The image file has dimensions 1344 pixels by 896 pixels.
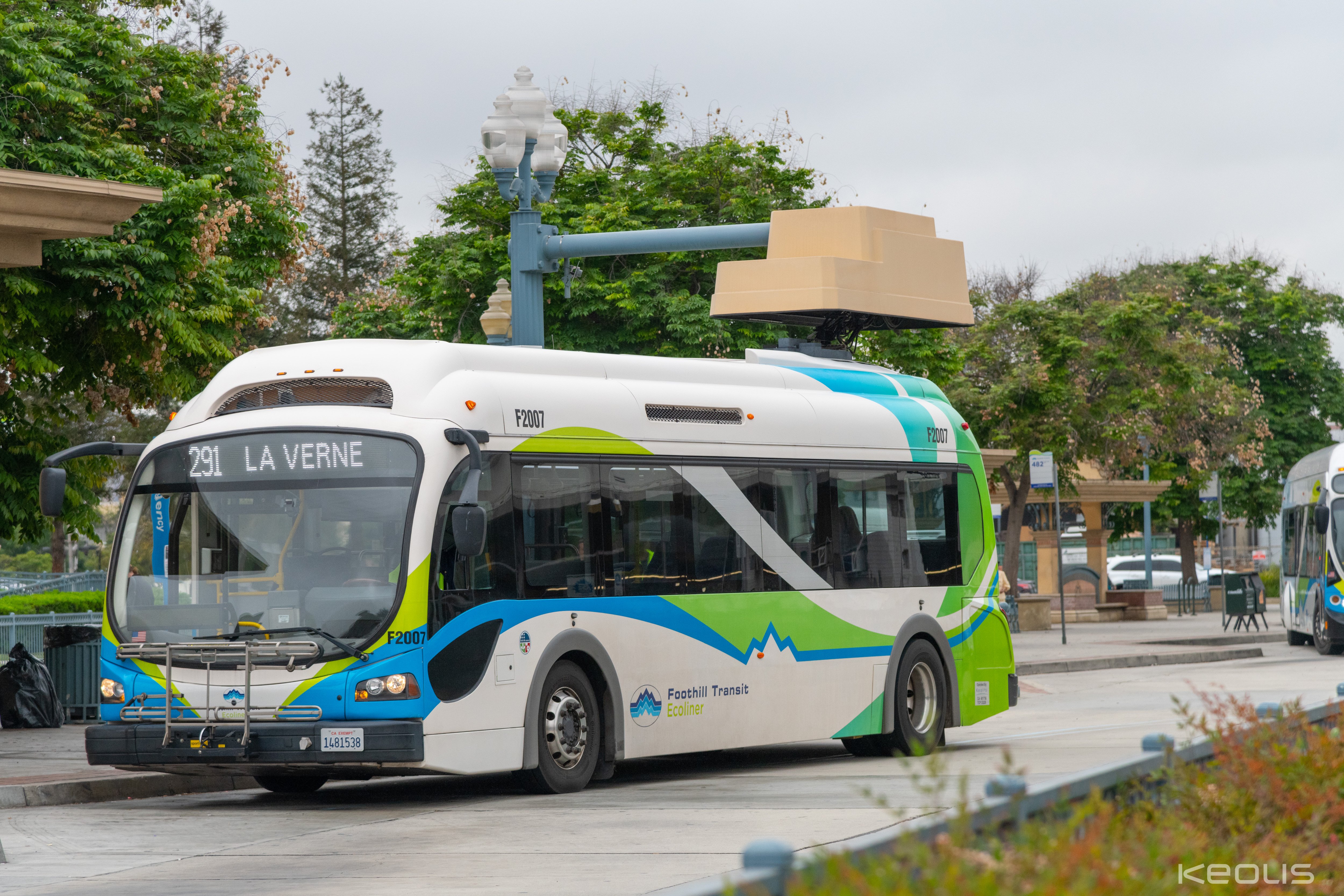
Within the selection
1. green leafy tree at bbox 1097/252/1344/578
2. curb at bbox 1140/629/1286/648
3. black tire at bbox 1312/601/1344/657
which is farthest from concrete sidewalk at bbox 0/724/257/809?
green leafy tree at bbox 1097/252/1344/578

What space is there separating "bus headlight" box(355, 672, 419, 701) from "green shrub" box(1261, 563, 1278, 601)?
48.1 meters

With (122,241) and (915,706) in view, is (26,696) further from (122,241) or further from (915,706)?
(915,706)

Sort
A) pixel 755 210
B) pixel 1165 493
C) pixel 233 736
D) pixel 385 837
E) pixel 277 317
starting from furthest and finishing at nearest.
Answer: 1. pixel 277 317
2. pixel 1165 493
3. pixel 755 210
4. pixel 233 736
5. pixel 385 837

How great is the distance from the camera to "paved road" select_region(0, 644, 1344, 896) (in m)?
8.55

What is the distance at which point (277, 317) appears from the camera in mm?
60625

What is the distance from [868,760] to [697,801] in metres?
3.77

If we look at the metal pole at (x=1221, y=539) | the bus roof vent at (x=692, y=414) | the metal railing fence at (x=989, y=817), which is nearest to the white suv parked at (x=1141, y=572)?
the metal pole at (x=1221, y=539)

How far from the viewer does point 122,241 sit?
20406 mm

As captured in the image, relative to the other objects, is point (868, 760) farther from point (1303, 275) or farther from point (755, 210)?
point (1303, 275)

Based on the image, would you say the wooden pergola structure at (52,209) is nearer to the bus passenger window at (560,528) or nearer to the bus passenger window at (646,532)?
the bus passenger window at (560,528)

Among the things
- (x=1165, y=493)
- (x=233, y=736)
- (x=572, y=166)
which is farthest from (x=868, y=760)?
(x=1165, y=493)

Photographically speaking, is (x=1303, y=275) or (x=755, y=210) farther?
(x=1303, y=275)

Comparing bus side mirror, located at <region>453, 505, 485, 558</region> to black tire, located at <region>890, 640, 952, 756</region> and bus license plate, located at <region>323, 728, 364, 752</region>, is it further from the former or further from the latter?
black tire, located at <region>890, 640, 952, 756</region>

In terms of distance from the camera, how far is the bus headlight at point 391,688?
1102 centimetres
